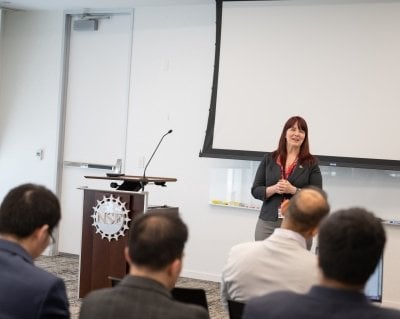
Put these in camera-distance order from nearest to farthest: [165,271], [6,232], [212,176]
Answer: [165,271]
[6,232]
[212,176]

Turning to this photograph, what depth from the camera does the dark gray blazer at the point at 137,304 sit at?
4.77 feet

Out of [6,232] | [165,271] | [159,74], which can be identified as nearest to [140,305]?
[165,271]

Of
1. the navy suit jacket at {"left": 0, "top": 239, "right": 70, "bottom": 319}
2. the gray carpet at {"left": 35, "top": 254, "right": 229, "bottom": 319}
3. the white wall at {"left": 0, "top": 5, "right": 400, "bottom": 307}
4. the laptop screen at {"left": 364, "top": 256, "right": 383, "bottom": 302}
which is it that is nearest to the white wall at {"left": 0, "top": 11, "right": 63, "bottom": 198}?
the white wall at {"left": 0, "top": 5, "right": 400, "bottom": 307}

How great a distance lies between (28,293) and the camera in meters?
1.65

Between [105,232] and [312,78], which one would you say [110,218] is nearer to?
[105,232]

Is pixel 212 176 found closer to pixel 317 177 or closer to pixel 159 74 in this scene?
pixel 159 74

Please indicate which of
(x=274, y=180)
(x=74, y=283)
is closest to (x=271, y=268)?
(x=274, y=180)

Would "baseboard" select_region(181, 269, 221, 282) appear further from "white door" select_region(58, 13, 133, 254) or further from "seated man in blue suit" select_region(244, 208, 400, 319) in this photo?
"seated man in blue suit" select_region(244, 208, 400, 319)

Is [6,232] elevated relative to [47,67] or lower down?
lower down

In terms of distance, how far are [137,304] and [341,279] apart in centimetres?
52

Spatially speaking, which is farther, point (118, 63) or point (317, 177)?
point (118, 63)

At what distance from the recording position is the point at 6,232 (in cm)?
183

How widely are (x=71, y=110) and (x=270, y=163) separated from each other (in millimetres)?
3258

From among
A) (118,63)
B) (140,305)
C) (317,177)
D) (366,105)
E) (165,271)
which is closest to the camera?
(140,305)
